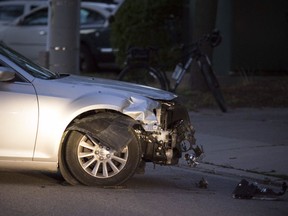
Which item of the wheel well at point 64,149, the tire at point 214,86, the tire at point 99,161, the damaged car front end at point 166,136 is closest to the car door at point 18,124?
the wheel well at point 64,149

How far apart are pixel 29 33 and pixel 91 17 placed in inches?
66.1

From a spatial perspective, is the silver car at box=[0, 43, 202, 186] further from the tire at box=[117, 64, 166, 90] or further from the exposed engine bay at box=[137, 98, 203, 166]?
the tire at box=[117, 64, 166, 90]

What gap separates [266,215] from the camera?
7113mm

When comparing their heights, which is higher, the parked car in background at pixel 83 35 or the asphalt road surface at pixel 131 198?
the parked car in background at pixel 83 35

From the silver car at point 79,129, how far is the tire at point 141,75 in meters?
5.76

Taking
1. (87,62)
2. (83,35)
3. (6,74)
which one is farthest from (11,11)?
(6,74)

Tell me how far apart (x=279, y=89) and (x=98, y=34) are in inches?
240

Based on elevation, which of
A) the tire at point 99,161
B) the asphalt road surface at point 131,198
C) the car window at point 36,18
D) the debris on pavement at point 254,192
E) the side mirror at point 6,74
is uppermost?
the car window at point 36,18

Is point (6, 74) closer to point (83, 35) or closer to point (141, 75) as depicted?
point (141, 75)

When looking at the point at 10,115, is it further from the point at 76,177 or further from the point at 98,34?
the point at 98,34

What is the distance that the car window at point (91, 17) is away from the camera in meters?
20.0

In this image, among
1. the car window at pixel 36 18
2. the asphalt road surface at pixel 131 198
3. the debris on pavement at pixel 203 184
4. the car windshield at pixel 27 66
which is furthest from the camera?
the car window at pixel 36 18

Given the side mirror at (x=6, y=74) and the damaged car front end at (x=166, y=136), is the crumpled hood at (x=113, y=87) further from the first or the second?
the side mirror at (x=6, y=74)

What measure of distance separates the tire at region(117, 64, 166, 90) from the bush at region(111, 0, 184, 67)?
3.37 m
